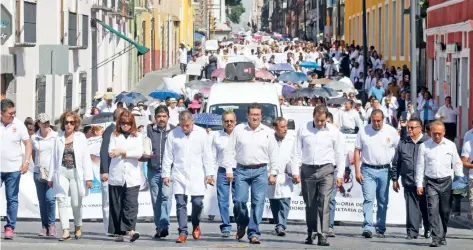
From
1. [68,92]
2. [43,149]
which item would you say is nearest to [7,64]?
[68,92]

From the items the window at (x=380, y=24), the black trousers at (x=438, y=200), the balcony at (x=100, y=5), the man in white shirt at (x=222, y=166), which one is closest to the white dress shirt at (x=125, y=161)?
the man in white shirt at (x=222, y=166)

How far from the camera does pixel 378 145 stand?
16016mm

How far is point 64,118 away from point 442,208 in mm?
4738

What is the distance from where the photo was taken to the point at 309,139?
15.1m

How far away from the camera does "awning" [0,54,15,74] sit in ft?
85.6

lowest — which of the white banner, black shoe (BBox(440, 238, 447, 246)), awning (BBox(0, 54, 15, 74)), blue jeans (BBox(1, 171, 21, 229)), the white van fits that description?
black shoe (BBox(440, 238, 447, 246))

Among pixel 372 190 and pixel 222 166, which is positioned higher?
pixel 222 166

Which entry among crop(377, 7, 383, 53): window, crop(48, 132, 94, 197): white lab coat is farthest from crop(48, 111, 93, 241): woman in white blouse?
crop(377, 7, 383, 53): window

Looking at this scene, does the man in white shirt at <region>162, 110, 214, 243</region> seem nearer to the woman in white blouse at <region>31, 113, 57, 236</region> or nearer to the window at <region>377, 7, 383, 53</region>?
the woman in white blouse at <region>31, 113, 57, 236</region>

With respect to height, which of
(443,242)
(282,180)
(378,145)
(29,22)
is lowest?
(443,242)

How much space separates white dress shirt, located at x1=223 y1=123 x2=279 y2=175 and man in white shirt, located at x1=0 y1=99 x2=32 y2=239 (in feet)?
8.45

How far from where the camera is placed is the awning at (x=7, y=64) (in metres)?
26.1

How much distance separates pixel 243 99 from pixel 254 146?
10084 millimetres

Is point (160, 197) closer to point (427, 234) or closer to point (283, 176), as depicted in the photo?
point (283, 176)
